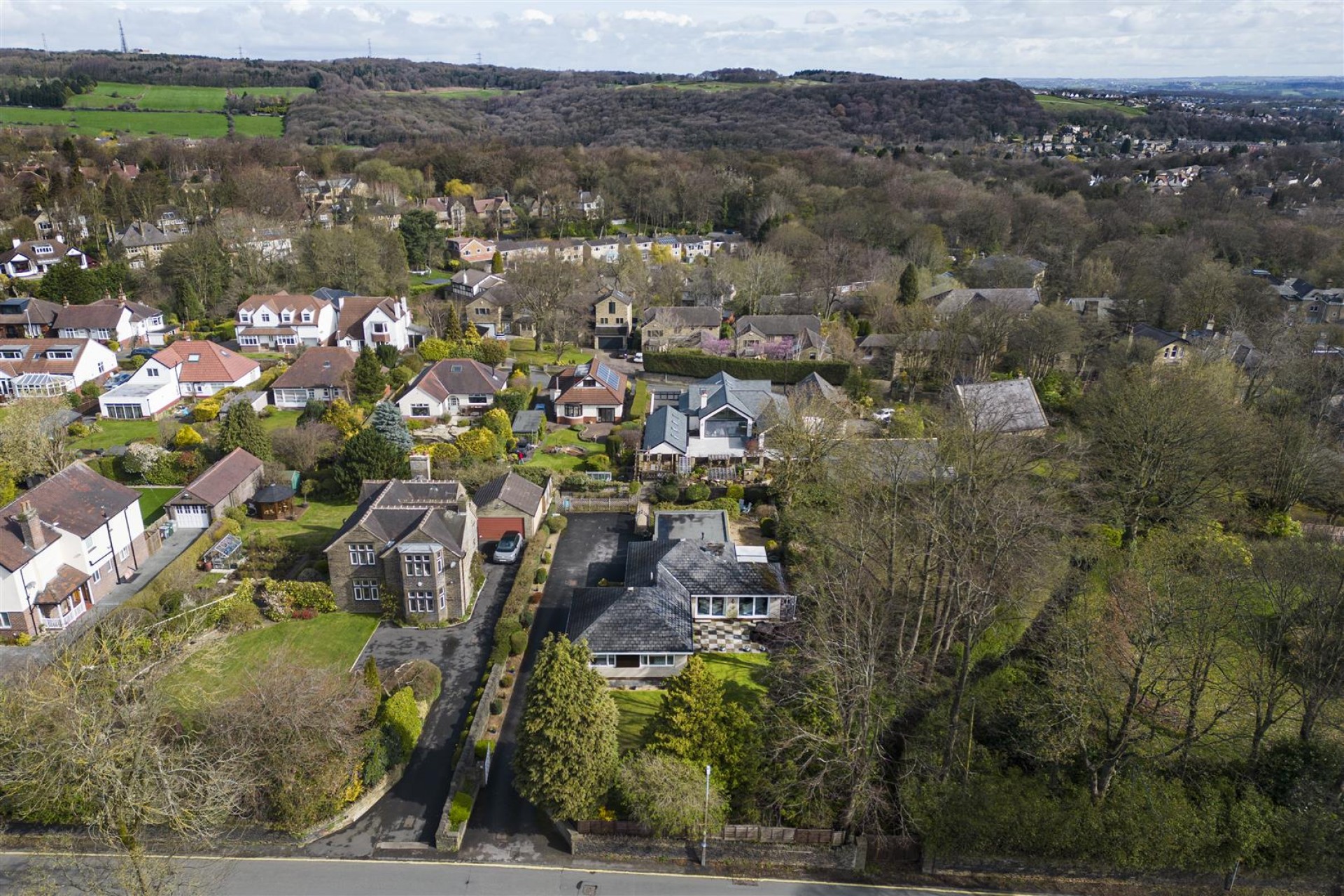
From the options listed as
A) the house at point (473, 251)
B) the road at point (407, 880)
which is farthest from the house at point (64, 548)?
the house at point (473, 251)

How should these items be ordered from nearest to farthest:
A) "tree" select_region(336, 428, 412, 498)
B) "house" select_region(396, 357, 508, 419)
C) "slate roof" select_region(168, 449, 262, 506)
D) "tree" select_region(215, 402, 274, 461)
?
"slate roof" select_region(168, 449, 262, 506)
"tree" select_region(336, 428, 412, 498)
"tree" select_region(215, 402, 274, 461)
"house" select_region(396, 357, 508, 419)

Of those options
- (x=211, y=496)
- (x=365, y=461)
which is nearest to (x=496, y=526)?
(x=365, y=461)

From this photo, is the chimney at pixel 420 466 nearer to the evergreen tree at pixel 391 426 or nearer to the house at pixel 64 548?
the evergreen tree at pixel 391 426

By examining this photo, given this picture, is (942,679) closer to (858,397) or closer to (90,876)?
(90,876)

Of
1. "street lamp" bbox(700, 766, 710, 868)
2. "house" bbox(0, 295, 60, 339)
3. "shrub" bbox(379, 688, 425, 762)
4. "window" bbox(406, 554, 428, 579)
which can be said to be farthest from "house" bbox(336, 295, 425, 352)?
"street lamp" bbox(700, 766, 710, 868)

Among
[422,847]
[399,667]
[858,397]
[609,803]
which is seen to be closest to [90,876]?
[422,847]

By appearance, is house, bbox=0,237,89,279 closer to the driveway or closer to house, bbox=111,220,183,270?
house, bbox=111,220,183,270
